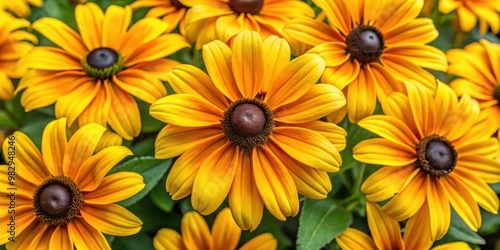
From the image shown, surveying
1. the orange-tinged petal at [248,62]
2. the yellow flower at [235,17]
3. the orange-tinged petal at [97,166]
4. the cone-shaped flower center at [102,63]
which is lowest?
the orange-tinged petal at [97,166]

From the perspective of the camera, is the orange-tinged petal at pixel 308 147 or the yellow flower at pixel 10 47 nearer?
the orange-tinged petal at pixel 308 147

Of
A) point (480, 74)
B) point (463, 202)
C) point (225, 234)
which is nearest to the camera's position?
point (463, 202)

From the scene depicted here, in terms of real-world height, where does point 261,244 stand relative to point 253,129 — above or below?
below

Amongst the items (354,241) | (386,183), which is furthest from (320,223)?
(386,183)

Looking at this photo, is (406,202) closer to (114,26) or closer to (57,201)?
(57,201)

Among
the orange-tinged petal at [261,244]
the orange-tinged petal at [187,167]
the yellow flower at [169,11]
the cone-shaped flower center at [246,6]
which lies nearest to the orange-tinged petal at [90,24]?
the yellow flower at [169,11]

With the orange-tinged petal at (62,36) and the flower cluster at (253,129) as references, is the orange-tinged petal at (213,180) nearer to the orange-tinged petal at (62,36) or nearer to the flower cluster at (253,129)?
the flower cluster at (253,129)

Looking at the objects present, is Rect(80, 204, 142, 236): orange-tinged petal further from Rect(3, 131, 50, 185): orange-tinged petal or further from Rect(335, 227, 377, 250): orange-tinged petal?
Rect(335, 227, 377, 250): orange-tinged petal
